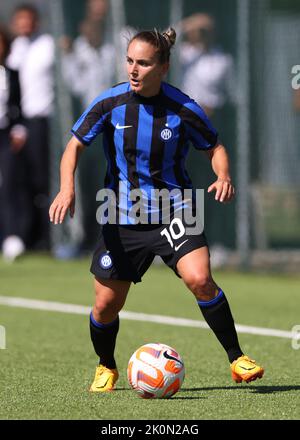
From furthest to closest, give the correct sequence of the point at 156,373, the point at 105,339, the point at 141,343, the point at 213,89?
1. the point at 213,89
2. the point at 141,343
3. the point at 105,339
4. the point at 156,373

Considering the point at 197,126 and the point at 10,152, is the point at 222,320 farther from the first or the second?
the point at 10,152

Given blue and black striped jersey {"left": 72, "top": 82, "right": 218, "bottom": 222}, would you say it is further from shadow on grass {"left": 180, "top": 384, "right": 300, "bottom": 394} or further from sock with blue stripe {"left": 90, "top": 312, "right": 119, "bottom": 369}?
shadow on grass {"left": 180, "top": 384, "right": 300, "bottom": 394}

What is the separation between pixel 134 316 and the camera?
9.52 m

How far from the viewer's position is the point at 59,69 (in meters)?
14.6

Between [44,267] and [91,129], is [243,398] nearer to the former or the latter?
[91,129]

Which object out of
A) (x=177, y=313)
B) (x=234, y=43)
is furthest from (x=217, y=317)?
(x=234, y=43)

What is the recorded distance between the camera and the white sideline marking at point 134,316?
8586 mm

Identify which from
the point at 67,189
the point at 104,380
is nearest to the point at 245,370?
the point at 104,380

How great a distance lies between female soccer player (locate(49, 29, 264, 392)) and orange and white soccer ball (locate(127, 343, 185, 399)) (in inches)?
10.9

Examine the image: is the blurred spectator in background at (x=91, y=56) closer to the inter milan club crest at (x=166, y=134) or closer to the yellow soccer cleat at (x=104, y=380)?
the inter milan club crest at (x=166, y=134)

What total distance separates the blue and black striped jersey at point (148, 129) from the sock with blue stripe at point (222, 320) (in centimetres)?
66

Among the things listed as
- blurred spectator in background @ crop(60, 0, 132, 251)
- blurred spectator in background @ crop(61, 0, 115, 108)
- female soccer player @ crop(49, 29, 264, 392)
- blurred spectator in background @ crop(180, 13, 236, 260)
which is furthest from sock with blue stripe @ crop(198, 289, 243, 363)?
blurred spectator in background @ crop(61, 0, 115, 108)

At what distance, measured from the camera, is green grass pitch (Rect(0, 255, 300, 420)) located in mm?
5574

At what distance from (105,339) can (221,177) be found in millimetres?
1094
